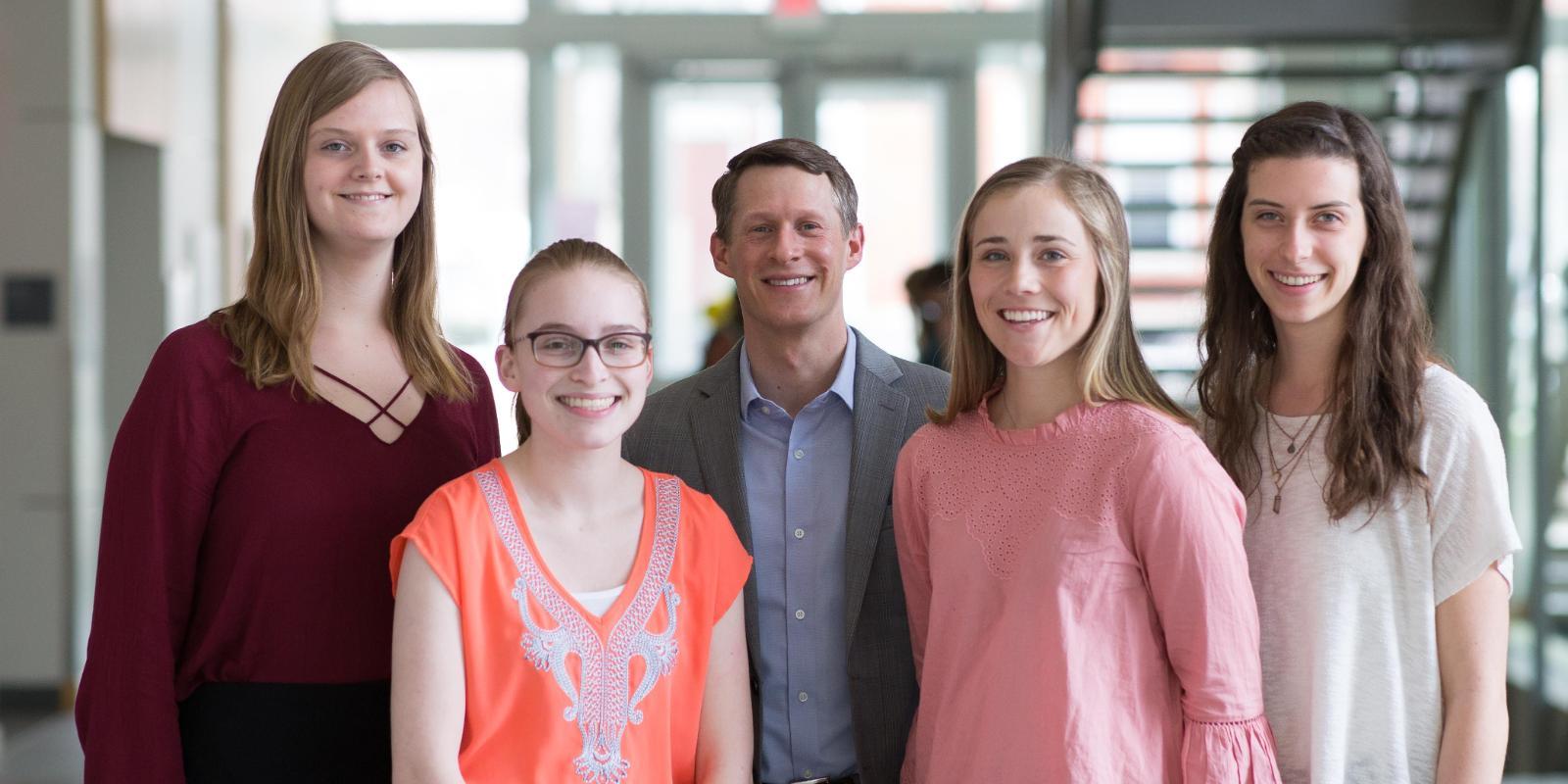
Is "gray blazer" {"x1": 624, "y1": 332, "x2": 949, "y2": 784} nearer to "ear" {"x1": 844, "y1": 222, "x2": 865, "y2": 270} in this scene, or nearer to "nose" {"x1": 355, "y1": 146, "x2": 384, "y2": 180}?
"ear" {"x1": 844, "y1": 222, "x2": 865, "y2": 270}

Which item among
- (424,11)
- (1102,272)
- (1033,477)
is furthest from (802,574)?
(424,11)

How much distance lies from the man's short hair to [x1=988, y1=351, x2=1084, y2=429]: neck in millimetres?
552

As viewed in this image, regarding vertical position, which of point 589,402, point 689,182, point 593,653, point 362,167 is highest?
point 689,182

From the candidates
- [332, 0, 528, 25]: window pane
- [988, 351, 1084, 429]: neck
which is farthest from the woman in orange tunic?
[332, 0, 528, 25]: window pane

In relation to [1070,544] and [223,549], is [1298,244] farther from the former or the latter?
[223,549]

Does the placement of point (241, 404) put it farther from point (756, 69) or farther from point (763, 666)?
Answer: point (756, 69)

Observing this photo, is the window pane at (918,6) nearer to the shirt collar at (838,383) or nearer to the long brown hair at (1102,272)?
the shirt collar at (838,383)

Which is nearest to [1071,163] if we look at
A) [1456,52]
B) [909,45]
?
[1456,52]

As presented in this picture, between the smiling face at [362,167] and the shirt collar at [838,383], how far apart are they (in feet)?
2.25

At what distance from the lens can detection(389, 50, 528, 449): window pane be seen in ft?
28.9

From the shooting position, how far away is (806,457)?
242 cm

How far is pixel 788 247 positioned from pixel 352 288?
714 mm

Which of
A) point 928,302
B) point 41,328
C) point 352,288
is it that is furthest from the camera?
point 41,328

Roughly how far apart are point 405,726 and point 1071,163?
1176 millimetres
